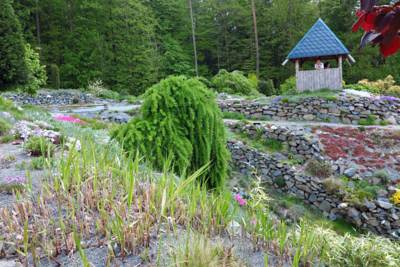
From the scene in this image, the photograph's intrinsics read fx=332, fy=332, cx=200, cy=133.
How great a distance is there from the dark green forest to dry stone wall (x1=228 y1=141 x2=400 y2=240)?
1337cm

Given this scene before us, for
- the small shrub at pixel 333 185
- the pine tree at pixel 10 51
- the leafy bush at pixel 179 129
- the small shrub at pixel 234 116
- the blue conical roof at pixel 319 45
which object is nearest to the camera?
the leafy bush at pixel 179 129

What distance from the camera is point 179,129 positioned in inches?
141

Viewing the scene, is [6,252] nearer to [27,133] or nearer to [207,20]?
[27,133]

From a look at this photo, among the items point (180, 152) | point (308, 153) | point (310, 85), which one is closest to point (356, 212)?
point (308, 153)

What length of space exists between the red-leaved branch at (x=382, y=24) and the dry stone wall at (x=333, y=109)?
31.6ft

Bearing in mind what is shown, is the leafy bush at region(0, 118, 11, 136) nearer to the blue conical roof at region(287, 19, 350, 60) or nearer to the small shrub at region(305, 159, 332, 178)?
the small shrub at region(305, 159, 332, 178)

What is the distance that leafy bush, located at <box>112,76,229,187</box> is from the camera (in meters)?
3.40

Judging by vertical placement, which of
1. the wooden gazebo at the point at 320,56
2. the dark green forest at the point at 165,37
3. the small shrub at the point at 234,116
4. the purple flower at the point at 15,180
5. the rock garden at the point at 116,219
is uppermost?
the dark green forest at the point at 165,37

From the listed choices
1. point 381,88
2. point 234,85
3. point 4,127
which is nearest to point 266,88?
point 234,85

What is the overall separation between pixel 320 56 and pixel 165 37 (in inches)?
662

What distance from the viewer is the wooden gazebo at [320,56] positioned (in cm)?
1115

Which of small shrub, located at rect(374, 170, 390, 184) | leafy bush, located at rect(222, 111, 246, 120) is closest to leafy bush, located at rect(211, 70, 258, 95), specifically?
leafy bush, located at rect(222, 111, 246, 120)

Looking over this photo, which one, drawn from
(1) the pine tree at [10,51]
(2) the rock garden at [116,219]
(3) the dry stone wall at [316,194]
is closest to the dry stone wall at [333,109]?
(3) the dry stone wall at [316,194]

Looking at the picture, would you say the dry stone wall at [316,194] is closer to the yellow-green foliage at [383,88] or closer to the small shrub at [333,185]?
the small shrub at [333,185]
